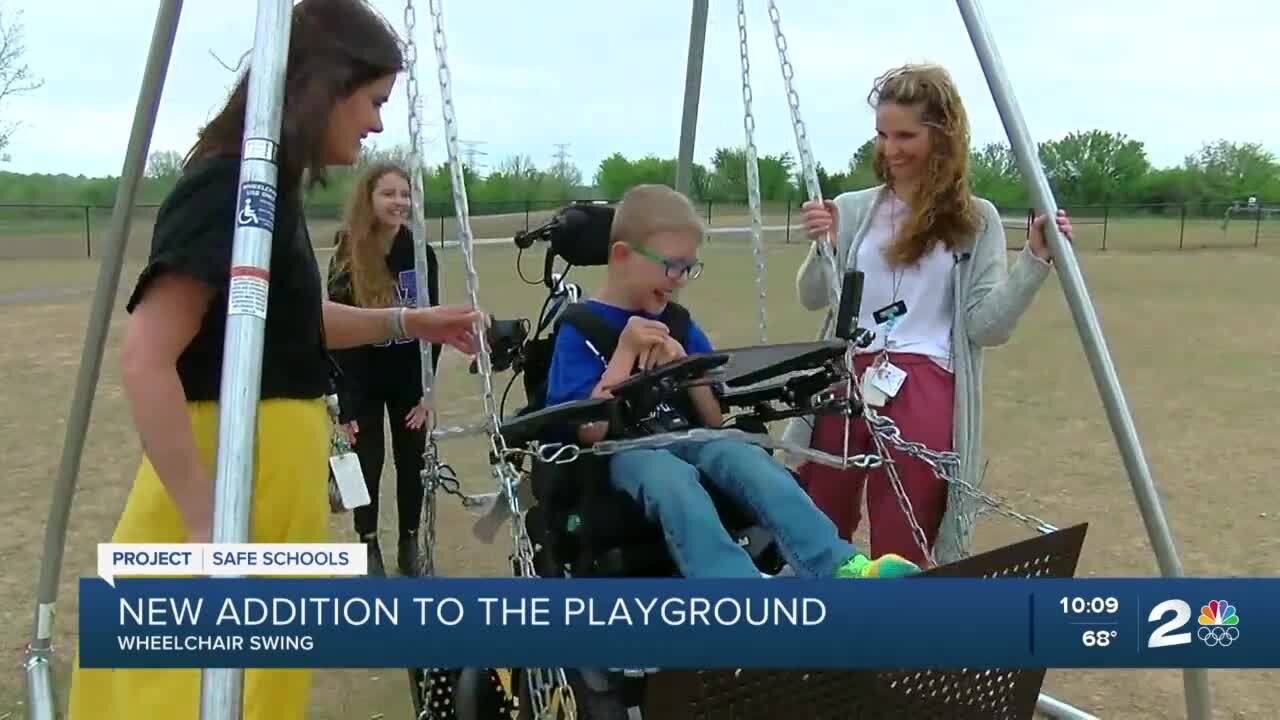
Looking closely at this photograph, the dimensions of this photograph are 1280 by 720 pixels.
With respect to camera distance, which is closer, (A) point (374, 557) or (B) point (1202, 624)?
(B) point (1202, 624)

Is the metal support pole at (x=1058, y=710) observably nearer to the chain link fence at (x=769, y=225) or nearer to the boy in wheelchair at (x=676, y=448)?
the boy in wheelchair at (x=676, y=448)

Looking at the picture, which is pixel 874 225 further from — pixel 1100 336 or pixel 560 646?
pixel 560 646

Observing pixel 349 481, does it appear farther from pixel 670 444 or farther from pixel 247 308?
pixel 247 308

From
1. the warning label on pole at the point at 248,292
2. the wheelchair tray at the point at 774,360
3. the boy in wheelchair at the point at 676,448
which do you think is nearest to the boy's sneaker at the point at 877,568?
the boy in wheelchair at the point at 676,448

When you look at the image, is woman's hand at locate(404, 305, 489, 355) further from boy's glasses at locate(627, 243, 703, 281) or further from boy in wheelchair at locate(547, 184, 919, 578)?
boy's glasses at locate(627, 243, 703, 281)

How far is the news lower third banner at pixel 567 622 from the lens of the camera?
1.70m

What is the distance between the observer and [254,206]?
5.33 feet

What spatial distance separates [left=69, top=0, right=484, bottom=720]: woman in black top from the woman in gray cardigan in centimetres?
153

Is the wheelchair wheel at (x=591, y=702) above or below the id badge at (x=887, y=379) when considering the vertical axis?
below

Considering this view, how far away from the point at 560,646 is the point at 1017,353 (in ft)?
33.4

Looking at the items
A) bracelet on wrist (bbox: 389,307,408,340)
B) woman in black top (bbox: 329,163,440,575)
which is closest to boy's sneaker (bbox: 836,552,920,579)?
bracelet on wrist (bbox: 389,307,408,340)

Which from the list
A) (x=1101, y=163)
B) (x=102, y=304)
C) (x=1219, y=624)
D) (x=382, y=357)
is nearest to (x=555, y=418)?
(x=102, y=304)

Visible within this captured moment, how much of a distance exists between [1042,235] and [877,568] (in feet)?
3.14

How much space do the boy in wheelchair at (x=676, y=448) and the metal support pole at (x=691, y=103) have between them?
1125mm
